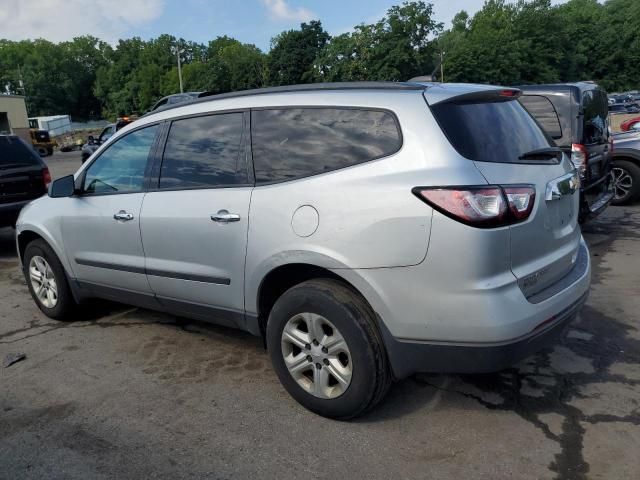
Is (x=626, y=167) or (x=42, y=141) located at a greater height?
(x=626, y=167)

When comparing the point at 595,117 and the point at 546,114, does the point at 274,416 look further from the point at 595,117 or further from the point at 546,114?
the point at 595,117

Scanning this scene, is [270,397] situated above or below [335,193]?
below

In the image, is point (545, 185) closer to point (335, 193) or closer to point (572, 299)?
point (572, 299)

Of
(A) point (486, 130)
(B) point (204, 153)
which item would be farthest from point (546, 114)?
(B) point (204, 153)

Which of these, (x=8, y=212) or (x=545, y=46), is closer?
(x=8, y=212)

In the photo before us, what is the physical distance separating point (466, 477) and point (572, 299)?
1124 mm

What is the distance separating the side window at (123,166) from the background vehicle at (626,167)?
7.55m

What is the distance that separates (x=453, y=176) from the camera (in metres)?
2.61

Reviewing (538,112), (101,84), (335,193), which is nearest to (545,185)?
(335,193)

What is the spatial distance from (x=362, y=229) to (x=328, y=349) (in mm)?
688

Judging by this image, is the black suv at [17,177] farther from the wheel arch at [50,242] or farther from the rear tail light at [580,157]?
the rear tail light at [580,157]

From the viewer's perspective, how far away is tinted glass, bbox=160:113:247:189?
11.4 ft

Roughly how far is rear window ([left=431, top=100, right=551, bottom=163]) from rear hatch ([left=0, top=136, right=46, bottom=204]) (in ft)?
21.7

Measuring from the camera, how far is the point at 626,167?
29.3 ft
